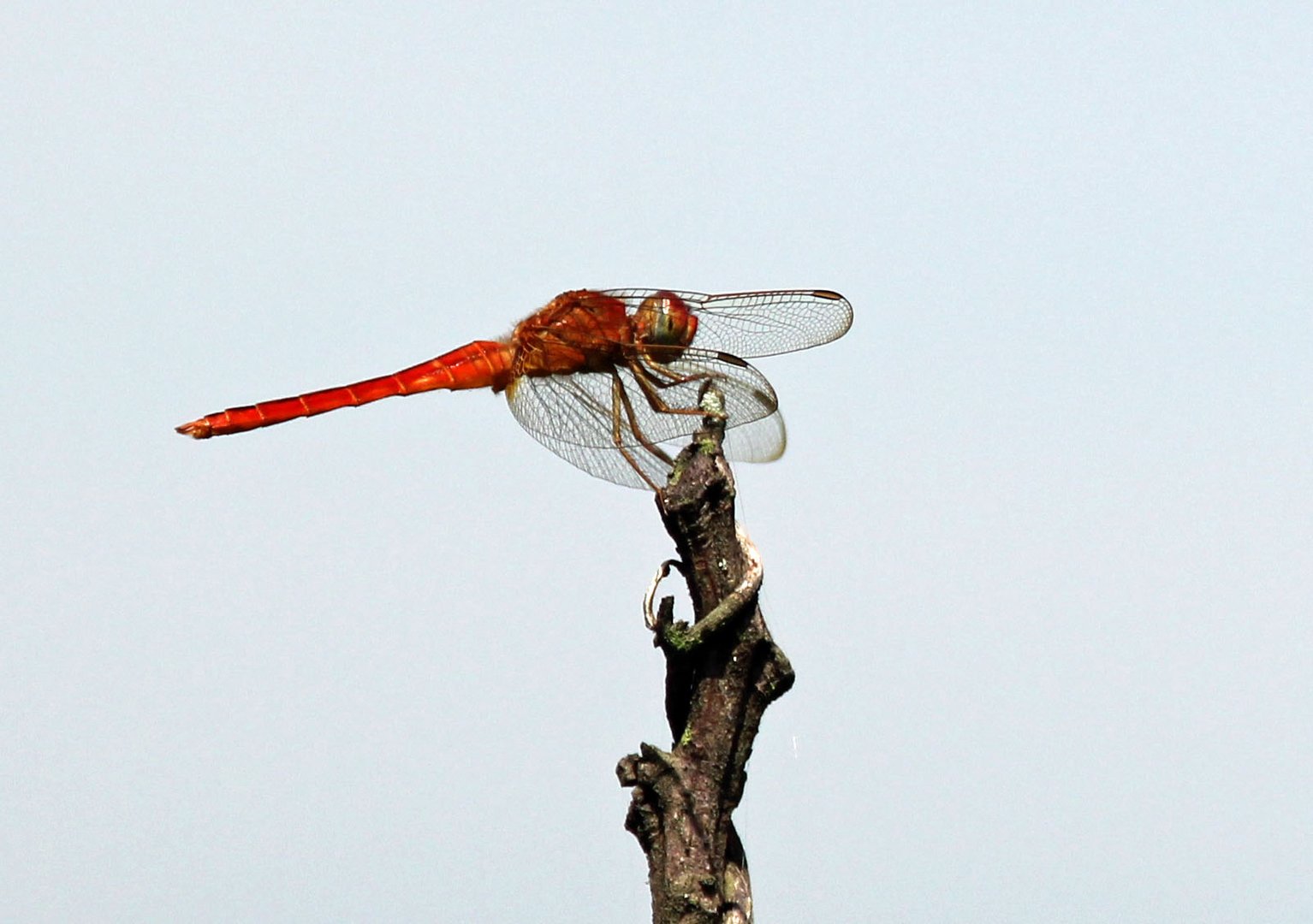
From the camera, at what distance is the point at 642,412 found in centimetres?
741

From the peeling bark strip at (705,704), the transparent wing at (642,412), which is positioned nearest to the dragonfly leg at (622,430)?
the transparent wing at (642,412)

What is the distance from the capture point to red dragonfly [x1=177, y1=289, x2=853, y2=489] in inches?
291

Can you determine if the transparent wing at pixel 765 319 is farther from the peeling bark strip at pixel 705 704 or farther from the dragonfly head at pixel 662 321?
the peeling bark strip at pixel 705 704

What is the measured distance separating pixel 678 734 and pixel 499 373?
2710 millimetres

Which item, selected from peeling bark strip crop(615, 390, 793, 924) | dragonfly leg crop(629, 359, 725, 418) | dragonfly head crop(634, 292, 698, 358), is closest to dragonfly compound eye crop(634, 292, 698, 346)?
dragonfly head crop(634, 292, 698, 358)

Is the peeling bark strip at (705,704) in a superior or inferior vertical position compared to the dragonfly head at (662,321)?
inferior

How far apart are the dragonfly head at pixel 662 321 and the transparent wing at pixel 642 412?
0.12m

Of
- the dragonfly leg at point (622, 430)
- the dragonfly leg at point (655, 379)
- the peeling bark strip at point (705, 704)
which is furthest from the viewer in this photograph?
the dragonfly leg at point (655, 379)

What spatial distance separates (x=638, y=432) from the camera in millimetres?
7309

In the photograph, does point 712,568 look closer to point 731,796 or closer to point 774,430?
point 731,796

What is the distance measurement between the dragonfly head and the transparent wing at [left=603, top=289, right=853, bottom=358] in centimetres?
8

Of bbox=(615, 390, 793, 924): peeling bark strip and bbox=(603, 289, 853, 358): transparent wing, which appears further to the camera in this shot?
bbox=(603, 289, 853, 358): transparent wing

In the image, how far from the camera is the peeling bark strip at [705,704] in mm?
5340

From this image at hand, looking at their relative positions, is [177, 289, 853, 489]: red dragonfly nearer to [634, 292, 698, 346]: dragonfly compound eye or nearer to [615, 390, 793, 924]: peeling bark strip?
[634, 292, 698, 346]: dragonfly compound eye
